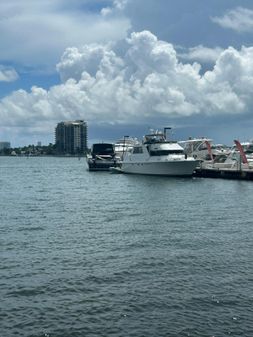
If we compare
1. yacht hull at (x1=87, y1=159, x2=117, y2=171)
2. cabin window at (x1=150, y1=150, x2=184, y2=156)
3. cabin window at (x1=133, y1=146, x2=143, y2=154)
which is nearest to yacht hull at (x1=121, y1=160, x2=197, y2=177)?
cabin window at (x1=150, y1=150, x2=184, y2=156)

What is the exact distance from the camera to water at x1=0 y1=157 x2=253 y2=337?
1538cm

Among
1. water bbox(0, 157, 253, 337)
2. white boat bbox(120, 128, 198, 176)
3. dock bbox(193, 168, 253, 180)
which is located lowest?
water bbox(0, 157, 253, 337)

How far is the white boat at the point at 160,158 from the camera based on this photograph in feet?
268

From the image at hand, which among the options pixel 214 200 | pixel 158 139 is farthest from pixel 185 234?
pixel 158 139

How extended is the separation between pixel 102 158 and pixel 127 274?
105405 millimetres

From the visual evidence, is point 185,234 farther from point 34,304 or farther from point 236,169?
point 236,169

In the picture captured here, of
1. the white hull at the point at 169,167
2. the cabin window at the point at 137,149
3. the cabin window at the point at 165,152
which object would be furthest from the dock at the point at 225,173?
the cabin window at the point at 137,149

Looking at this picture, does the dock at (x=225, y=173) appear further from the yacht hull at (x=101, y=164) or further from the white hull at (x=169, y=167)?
the yacht hull at (x=101, y=164)

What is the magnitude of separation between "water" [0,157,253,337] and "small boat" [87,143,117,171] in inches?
3224

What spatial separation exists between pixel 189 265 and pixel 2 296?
799cm

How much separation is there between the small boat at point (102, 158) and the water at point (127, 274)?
81892mm

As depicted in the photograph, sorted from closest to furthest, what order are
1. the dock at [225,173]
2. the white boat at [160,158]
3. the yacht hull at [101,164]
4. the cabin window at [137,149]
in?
the dock at [225,173] → the white boat at [160,158] → the cabin window at [137,149] → the yacht hull at [101,164]

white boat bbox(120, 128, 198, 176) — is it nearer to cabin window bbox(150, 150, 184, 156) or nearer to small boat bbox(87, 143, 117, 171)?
cabin window bbox(150, 150, 184, 156)

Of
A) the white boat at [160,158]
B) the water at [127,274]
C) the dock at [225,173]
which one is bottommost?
the water at [127,274]
